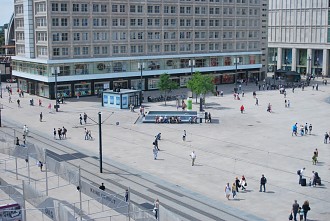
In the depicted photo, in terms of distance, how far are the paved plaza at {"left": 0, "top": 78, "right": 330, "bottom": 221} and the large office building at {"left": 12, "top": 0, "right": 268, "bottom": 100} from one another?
8225 mm

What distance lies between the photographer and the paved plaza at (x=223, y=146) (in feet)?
115

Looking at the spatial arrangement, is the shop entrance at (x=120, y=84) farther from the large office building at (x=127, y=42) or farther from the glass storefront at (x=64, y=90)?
the glass storefront at (x=64, y=90)

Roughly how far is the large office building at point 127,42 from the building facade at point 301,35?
62.2ft

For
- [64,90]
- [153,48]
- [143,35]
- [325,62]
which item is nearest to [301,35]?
[325,62]

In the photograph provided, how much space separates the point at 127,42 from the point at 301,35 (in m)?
56.7

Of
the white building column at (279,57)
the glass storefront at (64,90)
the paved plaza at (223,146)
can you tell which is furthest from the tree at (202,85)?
the white building column at (279,57)

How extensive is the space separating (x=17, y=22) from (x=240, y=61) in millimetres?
47375

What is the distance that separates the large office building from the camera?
8700cm

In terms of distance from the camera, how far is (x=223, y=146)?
50438 millimetres

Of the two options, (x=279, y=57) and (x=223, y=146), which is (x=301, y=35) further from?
(x=223, y=146)

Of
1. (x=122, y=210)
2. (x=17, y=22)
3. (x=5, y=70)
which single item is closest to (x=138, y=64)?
(x=17, y=22)

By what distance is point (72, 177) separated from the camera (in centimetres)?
3147

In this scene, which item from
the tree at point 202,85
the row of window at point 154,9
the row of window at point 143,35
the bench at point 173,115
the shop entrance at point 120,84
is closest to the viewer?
the bench at point 173,115

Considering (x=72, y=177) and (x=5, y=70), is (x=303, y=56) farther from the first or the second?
(x=72, y=177)
